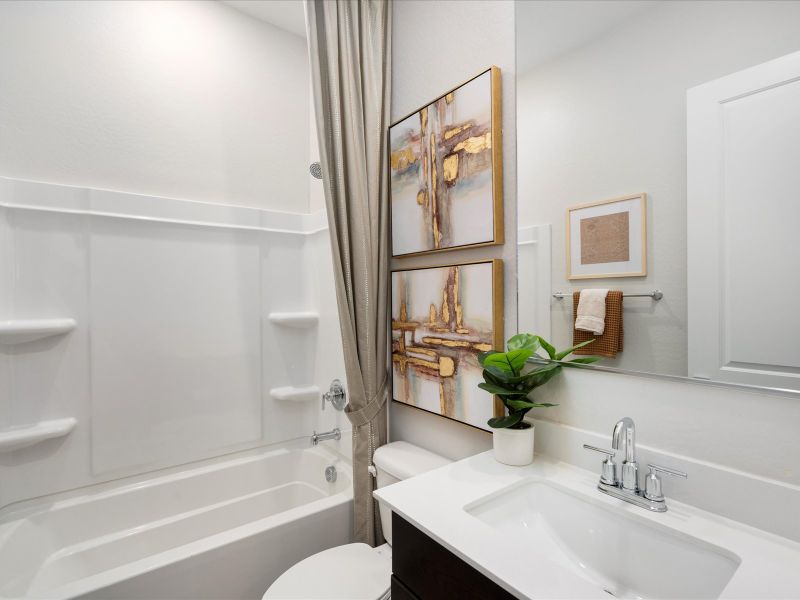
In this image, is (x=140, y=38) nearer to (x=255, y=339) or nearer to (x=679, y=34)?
(x=255, y=339)

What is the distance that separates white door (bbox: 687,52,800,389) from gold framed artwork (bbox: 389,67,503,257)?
0.51m

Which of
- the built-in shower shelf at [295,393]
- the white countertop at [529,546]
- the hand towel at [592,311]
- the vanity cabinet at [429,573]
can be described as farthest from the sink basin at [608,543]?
the built-in shower shelf at [295,393]

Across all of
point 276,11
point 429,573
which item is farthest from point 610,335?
point 276,11

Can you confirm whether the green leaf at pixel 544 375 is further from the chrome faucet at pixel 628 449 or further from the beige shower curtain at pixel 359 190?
the beige shower curtain at pixel 359 190

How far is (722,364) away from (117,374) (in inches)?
83.2

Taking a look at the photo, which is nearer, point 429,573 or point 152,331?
point 429,573

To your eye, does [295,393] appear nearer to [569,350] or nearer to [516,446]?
[516,446]

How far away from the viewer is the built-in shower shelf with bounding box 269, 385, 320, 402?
2127mm

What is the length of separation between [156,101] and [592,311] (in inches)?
81.7

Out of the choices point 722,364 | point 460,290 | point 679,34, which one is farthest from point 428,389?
point 679,34

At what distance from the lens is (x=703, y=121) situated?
2.68ft

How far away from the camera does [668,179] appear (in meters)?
0.87

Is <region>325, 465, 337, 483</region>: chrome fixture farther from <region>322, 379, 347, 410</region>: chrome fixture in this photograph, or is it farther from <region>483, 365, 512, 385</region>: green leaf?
<region>483, 365, 512, 385</region>: green leaf

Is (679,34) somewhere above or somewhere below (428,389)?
above
